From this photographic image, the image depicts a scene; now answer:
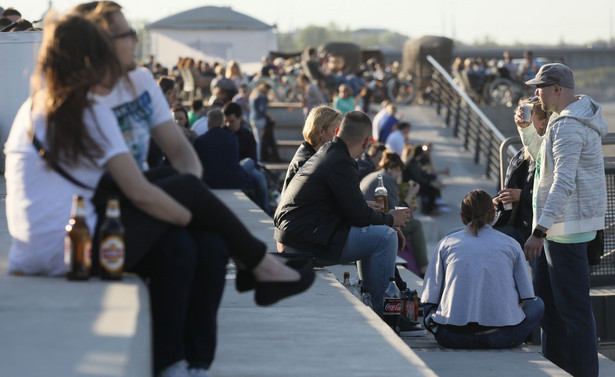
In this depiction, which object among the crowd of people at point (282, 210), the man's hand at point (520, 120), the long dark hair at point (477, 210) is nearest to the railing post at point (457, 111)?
the crowd of people at point (282, 210)

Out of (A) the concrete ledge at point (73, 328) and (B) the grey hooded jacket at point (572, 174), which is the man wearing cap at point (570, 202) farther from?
(A) the concrete ledge at point (73, 328)

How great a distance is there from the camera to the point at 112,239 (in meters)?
3.89

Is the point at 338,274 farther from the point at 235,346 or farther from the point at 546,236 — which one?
the point at 235,346

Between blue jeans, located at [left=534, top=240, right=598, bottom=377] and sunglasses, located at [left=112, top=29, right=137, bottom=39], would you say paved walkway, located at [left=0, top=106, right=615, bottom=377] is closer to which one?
blue jeans, located at [left=534, top=240, right=598, bottom=377]

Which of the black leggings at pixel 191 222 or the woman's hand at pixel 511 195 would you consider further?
the woman's hand at pixel 511 195

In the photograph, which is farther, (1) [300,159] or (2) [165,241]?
(1) [300,159]

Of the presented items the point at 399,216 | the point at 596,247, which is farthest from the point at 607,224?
the point at 399,216

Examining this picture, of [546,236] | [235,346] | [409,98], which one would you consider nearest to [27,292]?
[235,346]

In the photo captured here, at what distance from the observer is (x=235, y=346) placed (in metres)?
5.15

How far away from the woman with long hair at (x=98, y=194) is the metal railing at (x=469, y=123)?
46.0 ft

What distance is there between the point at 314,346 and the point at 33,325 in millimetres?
1893

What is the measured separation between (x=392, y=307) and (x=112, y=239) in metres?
3.48

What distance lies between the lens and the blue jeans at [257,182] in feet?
44.4

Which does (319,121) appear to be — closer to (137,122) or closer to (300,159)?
(300,159)
